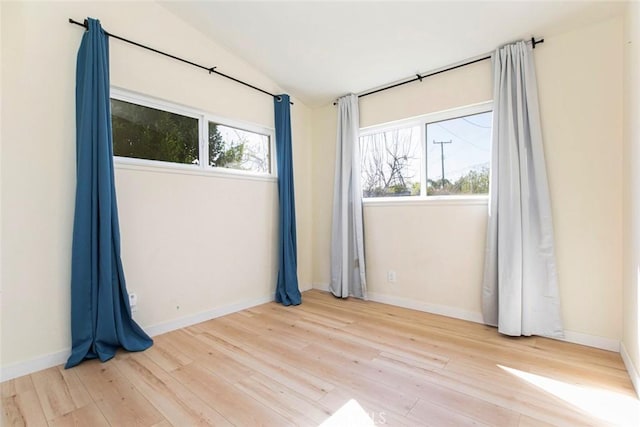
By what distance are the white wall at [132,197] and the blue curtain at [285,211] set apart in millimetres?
133

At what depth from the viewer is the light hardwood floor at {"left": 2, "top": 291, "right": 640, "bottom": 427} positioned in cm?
148

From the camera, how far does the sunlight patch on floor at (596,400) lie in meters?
1.45

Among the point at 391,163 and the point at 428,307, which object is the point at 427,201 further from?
the point at 428,307

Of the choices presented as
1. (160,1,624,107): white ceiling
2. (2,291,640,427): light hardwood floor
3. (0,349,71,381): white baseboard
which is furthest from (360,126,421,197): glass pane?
(0,349,71,381): white baseboard

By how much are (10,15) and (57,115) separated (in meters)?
0.64

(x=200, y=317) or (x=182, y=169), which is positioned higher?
(x=182, y=169)

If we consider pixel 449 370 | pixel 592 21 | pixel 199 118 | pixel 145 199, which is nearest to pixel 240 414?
pixel 449 370

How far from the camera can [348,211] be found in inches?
139

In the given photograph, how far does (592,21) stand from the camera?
2180 millimetres

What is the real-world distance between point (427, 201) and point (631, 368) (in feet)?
6.00

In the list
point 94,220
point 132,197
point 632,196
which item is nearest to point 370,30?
point 632,196

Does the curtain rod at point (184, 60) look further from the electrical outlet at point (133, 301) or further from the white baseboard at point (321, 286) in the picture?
the white baseboard at point (321, 286)

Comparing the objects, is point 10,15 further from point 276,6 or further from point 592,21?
point 592,21

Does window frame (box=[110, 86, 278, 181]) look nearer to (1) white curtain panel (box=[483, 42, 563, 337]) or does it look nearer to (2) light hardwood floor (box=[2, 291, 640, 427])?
(2) light hardwood floor (box=[2, 291, 640, 427])
